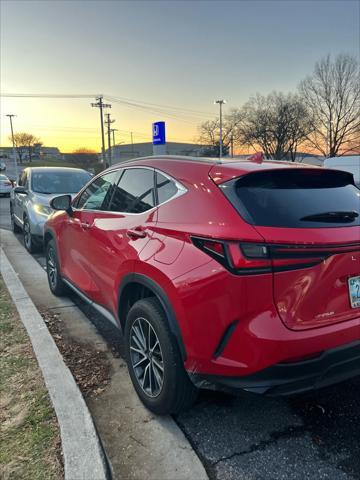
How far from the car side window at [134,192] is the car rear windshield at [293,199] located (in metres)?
0.78

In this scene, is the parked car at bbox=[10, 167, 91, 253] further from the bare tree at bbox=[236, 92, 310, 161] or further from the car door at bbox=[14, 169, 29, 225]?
the bare tree at bbox=[236, 92, 310, 161]

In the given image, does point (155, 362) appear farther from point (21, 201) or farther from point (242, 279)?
point (21, 201)

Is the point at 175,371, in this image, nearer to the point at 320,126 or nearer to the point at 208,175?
the point at 208,175

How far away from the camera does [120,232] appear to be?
10.1 ft

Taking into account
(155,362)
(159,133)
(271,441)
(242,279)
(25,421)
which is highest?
(159,133)

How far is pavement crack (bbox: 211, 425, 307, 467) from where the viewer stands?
7.83ft

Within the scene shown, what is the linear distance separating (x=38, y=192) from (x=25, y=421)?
6.11 meters

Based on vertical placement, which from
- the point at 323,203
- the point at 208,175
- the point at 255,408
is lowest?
the point at 255,408

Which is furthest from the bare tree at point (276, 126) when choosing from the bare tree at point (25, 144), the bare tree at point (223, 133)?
the bare tree at point (25, 144)

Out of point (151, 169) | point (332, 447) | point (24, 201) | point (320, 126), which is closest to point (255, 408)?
point (332, 447)

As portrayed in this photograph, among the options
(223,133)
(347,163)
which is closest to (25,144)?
(223,133)

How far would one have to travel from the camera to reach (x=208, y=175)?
2473 mm

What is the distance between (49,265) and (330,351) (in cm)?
417

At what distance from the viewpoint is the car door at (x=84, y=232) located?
3.73m
